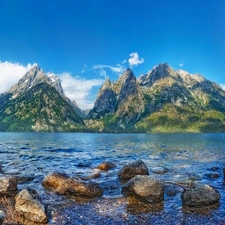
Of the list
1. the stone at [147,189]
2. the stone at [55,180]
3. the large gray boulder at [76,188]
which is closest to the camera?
the stone at [147,189]

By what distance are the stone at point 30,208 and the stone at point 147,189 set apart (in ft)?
28.0

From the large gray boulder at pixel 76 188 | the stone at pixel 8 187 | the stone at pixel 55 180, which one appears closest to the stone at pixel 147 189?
the large gray boulder at pixel 76 188

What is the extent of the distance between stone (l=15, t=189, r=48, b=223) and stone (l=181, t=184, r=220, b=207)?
36.1ft

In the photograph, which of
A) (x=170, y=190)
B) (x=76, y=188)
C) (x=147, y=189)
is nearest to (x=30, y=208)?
(x=76, y=188)

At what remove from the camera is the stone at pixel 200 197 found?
63.6 ft

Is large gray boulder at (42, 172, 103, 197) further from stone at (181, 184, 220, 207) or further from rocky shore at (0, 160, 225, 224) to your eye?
stone at (181, 184, 220, 207)

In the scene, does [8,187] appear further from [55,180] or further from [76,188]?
[76,188]

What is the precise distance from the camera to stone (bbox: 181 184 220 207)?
63.6 ft

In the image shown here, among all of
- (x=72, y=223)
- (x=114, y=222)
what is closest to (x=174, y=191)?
(x=114, y=222)

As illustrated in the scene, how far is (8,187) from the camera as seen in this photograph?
2259 centimetres

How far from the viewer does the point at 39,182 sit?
91.6 feet

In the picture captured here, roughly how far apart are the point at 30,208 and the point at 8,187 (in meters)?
7.48

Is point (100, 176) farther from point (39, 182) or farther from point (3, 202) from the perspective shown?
point (3, 202)

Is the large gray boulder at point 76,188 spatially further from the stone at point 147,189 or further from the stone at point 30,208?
the stone at point 30,208
